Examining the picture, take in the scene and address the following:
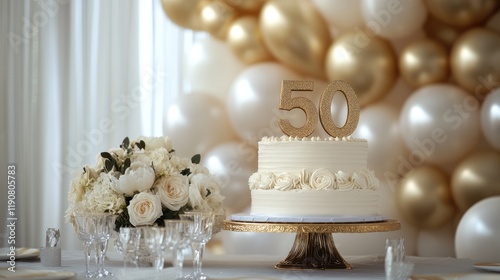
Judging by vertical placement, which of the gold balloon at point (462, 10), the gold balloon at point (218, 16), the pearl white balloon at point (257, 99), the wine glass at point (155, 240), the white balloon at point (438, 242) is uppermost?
the gold balloon at point (218, 16)

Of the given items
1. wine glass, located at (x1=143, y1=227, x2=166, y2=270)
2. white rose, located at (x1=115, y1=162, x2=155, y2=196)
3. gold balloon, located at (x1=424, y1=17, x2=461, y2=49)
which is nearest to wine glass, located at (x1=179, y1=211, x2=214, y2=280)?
wine glass, located at (x1=143, y1=227, x2=166, y2=270)

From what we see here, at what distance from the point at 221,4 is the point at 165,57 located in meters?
0.69

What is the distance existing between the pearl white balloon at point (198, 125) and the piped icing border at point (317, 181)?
59.8 inches

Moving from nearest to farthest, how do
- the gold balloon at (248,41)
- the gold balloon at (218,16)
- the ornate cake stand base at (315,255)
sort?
1. the ornate cake stand base at (315,255)
2. the gold balloon at (248,41)
3. the gold balloon at (218,16)

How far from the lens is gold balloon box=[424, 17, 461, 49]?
4.14 m

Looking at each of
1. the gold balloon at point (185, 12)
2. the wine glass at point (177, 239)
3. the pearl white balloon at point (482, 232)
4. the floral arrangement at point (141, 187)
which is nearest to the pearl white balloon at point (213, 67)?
the gold balloon at point (185, 12)

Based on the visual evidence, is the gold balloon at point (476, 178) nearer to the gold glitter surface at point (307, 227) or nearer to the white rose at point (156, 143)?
the gold glitter surface at point (307, 227)

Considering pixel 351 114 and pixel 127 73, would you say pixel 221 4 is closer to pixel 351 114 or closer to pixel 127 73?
pixel 127 73

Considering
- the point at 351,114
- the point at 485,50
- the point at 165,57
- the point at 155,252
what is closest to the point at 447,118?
the point at 485,50

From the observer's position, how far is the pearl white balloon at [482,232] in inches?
143

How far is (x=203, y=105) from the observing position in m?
4.36

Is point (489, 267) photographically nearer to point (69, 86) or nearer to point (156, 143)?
point (156, 143)

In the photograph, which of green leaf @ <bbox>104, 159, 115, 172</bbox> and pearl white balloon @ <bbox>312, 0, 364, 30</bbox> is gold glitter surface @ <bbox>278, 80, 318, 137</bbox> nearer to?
green leaf @ <bbox>104, 159, 115, 172</bbox>

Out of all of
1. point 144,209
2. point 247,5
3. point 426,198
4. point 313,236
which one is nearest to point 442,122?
point 426,198
